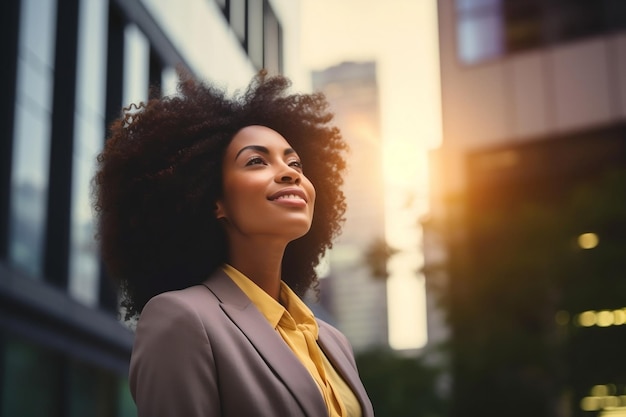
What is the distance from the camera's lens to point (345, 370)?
245 centimetres

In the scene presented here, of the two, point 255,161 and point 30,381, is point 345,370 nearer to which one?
point 255,161

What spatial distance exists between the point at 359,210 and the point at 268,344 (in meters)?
63.7

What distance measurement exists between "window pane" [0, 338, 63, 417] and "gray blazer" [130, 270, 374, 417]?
12.5 m

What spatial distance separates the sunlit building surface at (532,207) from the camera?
16.3 meters

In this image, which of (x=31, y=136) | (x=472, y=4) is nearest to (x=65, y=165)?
(x=31, y=136)

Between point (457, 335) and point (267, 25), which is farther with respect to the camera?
point (457, 335)

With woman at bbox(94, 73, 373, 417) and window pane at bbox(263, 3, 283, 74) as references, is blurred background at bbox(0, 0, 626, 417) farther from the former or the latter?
woman at bbox(94, 73, 373, 417)

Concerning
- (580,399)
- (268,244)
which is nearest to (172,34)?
(580,399)

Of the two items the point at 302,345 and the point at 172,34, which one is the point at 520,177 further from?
the point at 302,345

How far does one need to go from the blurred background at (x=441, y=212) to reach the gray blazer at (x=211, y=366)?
8.02 meters

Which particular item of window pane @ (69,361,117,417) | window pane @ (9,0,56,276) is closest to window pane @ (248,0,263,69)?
window pane @ (9,0,56,276)

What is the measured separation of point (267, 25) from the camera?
23.8 feet

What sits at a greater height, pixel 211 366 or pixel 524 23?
pixel 524 23

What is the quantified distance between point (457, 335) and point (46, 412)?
305 inches
